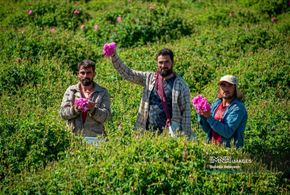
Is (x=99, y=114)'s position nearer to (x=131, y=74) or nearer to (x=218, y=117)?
(x=131, y=74)

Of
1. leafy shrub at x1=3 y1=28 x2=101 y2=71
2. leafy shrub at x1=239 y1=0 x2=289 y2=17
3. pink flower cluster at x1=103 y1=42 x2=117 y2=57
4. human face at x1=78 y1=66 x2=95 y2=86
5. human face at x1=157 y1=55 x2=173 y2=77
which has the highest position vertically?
leafy shrub at x1=239 y1=0 x2=289 y2=17

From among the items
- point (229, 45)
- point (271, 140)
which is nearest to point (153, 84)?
point (271, 140)

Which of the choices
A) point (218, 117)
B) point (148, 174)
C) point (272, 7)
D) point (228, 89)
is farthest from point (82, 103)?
point (272, 7)

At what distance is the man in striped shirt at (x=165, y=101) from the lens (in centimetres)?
889

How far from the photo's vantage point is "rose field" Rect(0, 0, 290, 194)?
299 inches

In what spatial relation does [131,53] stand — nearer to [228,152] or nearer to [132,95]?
[132,95]

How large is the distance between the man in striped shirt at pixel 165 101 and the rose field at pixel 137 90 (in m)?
0.36

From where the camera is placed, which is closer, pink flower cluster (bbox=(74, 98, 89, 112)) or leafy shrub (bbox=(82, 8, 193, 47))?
pink flower cluster (bbox=(74, 98, 89, 112))

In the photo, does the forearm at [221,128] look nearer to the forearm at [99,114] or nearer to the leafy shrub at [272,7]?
the forearm at [99,114]

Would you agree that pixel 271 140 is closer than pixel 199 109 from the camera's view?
No

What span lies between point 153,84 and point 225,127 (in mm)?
1268

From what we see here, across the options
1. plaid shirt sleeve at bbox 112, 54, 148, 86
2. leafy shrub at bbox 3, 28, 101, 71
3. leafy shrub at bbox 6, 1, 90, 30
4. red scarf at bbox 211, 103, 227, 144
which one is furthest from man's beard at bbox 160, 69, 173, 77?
leafy shrub at bbox 6, 1, 90, 30

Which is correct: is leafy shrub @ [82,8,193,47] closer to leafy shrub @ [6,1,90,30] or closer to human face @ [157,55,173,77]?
leafy shrub @ [6,1,90,30]

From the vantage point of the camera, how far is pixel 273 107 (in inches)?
452
